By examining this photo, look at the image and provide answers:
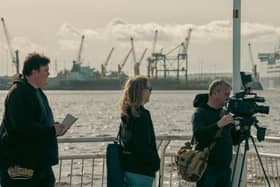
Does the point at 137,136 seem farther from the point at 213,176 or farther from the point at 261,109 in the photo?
the point at 261,109

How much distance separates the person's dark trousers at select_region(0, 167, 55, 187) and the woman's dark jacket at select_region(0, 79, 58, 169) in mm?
74

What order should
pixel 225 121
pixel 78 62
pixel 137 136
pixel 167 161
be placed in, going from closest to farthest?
pixel 137 136 → pixel 225 121 → pixel 167 161 → pixel 78 62

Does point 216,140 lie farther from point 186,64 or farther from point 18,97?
point 186,64

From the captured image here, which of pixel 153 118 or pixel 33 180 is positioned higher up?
pixel 33 180

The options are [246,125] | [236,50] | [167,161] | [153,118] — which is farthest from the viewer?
[153,118]

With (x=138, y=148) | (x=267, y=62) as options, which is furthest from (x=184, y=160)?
(x=267, y=62)

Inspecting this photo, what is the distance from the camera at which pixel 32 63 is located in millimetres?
5676

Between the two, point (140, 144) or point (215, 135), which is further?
point (215, 135)

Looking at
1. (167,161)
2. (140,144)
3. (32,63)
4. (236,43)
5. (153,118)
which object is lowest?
(153,118)

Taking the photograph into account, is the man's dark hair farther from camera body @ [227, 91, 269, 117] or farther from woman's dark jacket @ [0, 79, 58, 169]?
camera body @ [227, 91, 269, 117]

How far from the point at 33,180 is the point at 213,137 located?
1.77 meters

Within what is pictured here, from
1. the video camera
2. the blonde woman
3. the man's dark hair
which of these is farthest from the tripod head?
the man's dark hair

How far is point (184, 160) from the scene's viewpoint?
261 inches

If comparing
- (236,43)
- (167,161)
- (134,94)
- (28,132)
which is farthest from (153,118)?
(28,132)
